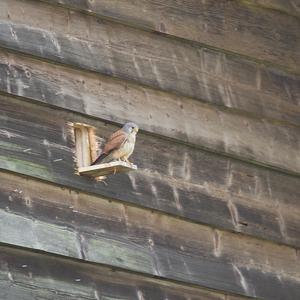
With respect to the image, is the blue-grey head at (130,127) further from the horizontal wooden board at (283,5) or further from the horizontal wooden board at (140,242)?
the horizontal wooden board at (283,5)

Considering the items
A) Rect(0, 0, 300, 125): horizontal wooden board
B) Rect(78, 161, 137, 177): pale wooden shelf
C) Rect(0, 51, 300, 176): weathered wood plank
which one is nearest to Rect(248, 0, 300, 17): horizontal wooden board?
Rect(0, 0, 300, 125): horizontal wooden board

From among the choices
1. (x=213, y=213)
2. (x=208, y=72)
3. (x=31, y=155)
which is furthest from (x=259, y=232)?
(x=31, y=155)

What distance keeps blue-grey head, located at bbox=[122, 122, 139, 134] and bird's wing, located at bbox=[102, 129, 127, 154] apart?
30 mm

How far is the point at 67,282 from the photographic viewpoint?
6.54 metres

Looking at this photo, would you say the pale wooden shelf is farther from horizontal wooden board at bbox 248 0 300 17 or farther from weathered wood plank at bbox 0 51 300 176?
horizontal wooden board at bbox 248 0 300 17

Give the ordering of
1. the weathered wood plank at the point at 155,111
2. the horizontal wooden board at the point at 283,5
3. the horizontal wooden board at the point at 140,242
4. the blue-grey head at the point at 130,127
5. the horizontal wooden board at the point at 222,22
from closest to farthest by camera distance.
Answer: the horizontal wooden board at the point at 140,242
the weathered wood plank at the point at 155,111
the blue-grey head at the point at 130,127
the horizontal wooden board at the point at 222,22
the horizontal wooden board at the point at 283,5

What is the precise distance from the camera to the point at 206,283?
7117 mm

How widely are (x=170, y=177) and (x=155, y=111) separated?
1.11 ft

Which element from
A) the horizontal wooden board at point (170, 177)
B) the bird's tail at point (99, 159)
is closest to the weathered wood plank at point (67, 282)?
the horizontal wooden board at point (170, 177)

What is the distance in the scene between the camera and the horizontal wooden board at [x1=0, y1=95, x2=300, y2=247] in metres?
6.54

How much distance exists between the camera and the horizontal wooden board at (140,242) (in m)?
6.46

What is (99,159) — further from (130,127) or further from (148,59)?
(148,59)

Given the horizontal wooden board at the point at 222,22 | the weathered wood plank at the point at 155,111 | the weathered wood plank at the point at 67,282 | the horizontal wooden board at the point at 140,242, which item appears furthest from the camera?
the horizontal wooden board at the point at 222,22

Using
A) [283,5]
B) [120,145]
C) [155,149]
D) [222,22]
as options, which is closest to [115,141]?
[120,145]
